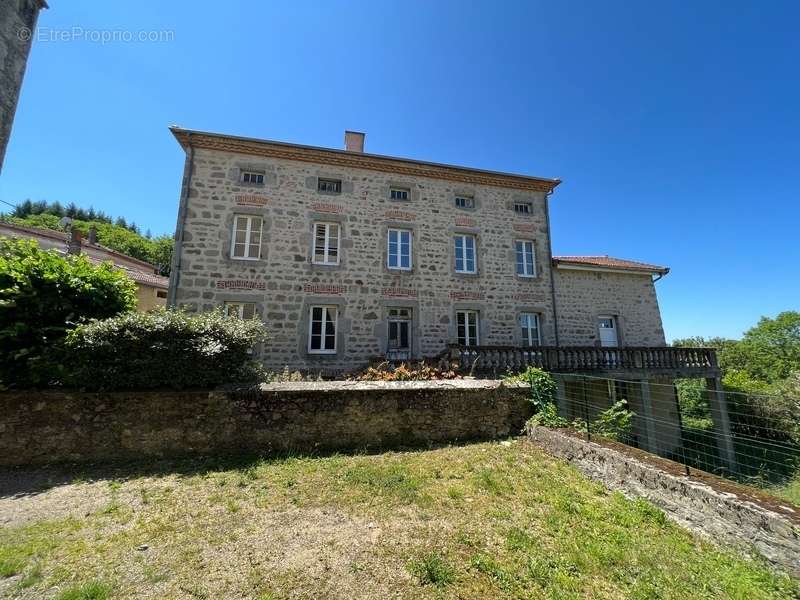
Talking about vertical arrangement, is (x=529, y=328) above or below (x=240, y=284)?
below

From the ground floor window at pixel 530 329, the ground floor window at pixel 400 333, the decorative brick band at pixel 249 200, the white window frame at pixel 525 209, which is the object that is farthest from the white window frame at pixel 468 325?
the decorative brick band at pixel 249 200

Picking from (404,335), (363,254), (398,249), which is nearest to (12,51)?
(363,254)

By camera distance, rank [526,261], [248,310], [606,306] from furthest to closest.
A: [606,306], [526,261], [248,310]

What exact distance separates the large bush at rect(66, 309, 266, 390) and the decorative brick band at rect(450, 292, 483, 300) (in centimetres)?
834

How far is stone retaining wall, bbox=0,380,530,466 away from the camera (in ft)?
15.6

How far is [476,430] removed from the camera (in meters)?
5.91

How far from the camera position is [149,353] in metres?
5.04

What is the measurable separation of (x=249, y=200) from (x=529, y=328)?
11.2 metres

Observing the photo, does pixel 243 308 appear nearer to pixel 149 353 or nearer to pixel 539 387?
pixel 149 353

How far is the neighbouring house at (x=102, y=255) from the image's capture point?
57.0ft

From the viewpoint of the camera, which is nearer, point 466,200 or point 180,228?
point 180,228

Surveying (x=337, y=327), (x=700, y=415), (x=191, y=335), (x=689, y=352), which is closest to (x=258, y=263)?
(x=337, y=327)

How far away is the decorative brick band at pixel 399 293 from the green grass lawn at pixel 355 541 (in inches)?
299

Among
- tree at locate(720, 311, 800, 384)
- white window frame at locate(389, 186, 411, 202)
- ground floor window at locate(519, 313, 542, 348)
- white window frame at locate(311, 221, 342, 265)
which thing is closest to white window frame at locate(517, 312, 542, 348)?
ground floor window at locate(519, 313, 542, 348)
